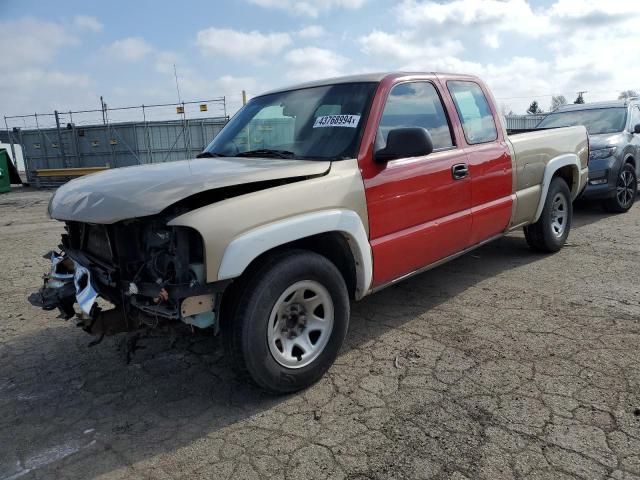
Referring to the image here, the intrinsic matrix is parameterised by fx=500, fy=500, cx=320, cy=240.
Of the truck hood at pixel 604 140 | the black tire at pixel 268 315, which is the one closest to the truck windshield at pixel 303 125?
the black tire at pixel 268 315

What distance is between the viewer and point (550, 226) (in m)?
5.61

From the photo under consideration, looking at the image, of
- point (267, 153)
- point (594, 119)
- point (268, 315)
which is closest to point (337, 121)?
point (267, 153)

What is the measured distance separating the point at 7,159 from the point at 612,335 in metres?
19.3

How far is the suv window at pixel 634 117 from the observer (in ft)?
28.0

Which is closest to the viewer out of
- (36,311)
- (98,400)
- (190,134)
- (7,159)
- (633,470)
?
(633,470)

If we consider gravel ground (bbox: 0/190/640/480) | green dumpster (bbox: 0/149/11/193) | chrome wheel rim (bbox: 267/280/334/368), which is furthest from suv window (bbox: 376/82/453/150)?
green dumpster (bbox: 0/149/11/193)

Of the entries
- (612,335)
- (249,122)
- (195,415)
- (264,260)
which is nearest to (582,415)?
(612,335)

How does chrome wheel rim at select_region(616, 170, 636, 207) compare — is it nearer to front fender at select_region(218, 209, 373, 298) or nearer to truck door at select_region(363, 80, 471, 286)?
truck door at select_region(363, 80, 471, 286)

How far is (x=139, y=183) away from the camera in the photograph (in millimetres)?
2826

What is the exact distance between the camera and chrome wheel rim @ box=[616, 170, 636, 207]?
26.2ft

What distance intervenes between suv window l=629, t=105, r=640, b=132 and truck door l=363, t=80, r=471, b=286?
615cm

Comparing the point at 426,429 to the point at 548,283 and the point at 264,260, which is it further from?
the point at 548,283

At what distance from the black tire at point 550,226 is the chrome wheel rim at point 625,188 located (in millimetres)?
2861

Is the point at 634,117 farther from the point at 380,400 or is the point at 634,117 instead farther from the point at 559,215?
the point at 380,400
